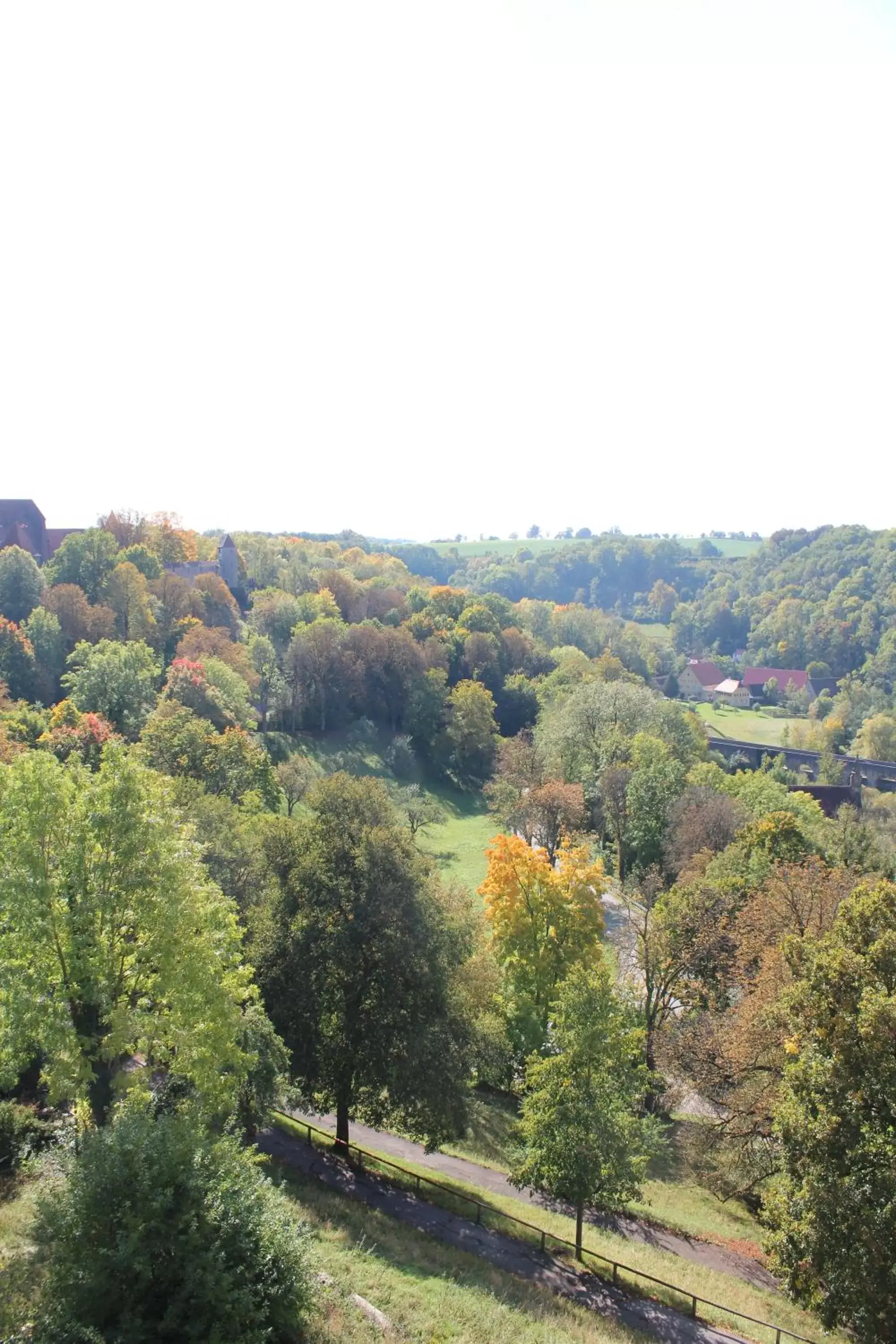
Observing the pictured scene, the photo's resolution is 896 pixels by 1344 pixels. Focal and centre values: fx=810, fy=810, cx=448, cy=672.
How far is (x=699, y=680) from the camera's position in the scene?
126 meters

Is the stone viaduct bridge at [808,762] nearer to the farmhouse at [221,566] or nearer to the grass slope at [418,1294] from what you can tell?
the farmhouse at [221,566]

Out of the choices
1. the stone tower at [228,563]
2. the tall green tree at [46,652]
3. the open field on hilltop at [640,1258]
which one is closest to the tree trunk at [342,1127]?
the open field on hilltop at [640,1258]

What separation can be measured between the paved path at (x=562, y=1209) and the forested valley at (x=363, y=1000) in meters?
0.76

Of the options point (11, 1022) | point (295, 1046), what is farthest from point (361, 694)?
point (11, 1022)

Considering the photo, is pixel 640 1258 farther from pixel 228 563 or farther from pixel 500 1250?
pixel 228 563

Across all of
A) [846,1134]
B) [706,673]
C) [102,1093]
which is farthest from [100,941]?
[706,673]

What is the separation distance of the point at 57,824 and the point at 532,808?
103 feet

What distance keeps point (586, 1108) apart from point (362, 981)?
5454 millimetres

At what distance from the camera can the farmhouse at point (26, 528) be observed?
213ft

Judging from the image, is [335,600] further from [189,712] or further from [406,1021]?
[406,1021]

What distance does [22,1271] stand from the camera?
33.9ft

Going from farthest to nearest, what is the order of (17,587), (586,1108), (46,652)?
1. (17,587)
2. (46,652)
3. (586,1108)

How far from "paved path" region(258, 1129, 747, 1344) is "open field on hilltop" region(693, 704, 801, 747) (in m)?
82.2

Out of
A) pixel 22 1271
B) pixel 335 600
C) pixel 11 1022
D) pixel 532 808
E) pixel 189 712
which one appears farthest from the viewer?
pixel 335 600
